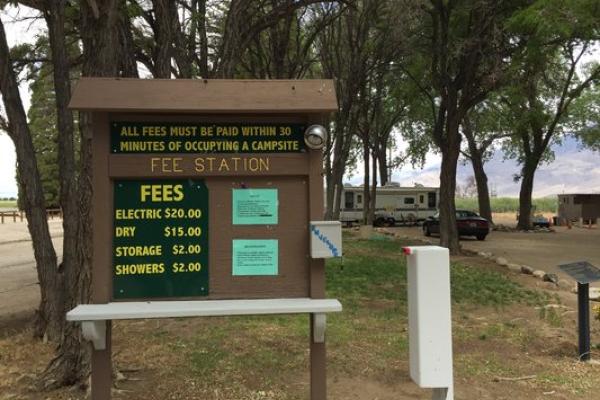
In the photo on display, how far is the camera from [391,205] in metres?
41.9

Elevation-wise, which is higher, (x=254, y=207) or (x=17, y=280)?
(x=254, y=207)

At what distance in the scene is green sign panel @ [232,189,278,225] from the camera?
414cm

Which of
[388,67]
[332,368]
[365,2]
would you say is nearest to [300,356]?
[332,368]

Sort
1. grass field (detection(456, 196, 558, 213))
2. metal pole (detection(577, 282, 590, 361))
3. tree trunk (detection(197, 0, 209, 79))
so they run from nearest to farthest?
metal pole (detection(577, 282, 590, 361)) < tree trunk (detection(197, 0, 209, 79)) < grass field (detection(456, 196, 558, 213))

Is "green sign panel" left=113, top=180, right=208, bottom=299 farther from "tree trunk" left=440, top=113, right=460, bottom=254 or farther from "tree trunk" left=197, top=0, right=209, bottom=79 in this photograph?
"tree trunk" left=440, top=113, right=460, bottom=254

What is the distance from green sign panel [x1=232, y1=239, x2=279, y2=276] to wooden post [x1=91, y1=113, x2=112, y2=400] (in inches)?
32.5

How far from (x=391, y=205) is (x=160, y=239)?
38.5m

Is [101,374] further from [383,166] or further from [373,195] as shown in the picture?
[383,166]

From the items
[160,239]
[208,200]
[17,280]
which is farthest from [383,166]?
[160,239]

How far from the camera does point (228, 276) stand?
4113mm

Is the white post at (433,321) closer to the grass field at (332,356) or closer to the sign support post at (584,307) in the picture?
the grass field at (332,356)

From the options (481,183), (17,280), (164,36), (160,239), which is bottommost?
(17,280)

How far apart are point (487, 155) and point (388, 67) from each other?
22.9m

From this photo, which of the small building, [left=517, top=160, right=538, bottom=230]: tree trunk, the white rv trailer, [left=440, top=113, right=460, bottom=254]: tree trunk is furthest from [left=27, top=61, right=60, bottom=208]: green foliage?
[left=440, top=113, right=460, bottom=254]: tree trunk
